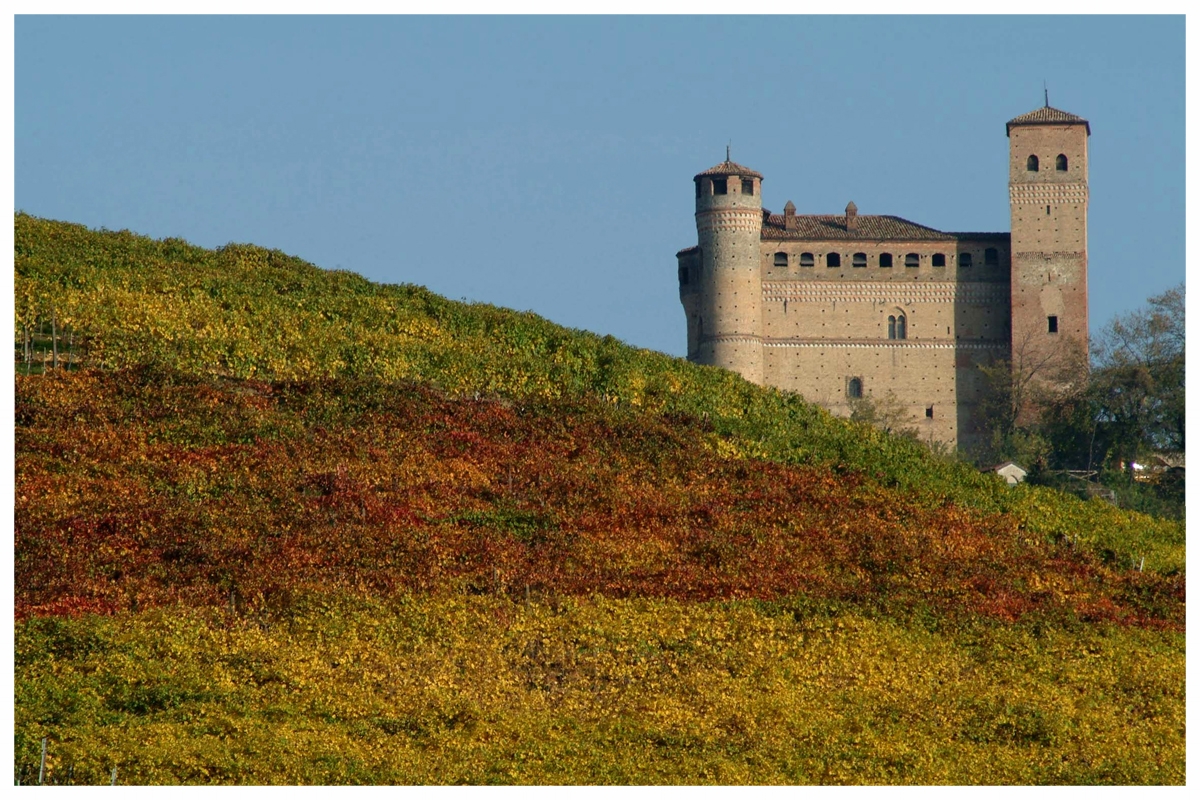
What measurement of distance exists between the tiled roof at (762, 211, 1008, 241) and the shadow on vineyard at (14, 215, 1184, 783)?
53.4m

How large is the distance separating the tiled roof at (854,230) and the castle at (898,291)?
86 millimetres

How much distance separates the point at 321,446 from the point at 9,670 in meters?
10.3

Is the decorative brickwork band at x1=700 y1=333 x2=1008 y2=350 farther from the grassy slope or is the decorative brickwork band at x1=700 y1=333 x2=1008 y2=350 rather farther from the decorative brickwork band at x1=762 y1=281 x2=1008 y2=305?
the grassy slope

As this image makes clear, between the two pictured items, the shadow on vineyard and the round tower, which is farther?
the round tower

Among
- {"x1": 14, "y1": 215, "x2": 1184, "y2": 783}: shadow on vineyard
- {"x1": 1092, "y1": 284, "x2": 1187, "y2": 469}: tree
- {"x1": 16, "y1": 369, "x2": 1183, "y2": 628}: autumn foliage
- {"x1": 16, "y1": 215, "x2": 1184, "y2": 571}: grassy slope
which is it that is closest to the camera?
{"x1": 14, "y1": 215, "x2": 1184, "y2": 783}: shadow on vineyard

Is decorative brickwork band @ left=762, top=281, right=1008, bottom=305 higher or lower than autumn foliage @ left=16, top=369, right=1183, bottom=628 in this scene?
higher

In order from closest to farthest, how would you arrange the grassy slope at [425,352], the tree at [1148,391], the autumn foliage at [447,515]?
1. the autumn foliage at [447,515]
2. the grassy slope at [425,352]
3. the tree at [1148,391]

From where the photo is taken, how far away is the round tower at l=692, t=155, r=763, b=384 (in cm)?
8250

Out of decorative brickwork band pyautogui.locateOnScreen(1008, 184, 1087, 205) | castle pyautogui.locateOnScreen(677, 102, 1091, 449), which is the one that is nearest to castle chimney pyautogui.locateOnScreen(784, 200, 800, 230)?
castle pyautogui.locateOnScreen(677, 102, 1091, 449)

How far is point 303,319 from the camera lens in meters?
30.5

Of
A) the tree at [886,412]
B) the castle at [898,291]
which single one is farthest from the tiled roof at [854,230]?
the tree at [886,412]

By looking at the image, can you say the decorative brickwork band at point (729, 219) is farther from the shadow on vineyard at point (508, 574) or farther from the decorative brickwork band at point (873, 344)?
the shadow on vineyard at point (508, 574)

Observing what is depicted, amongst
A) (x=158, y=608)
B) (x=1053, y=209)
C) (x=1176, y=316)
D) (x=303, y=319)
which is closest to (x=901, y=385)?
(x=1053, y=209)

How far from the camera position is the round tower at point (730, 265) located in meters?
82.5
